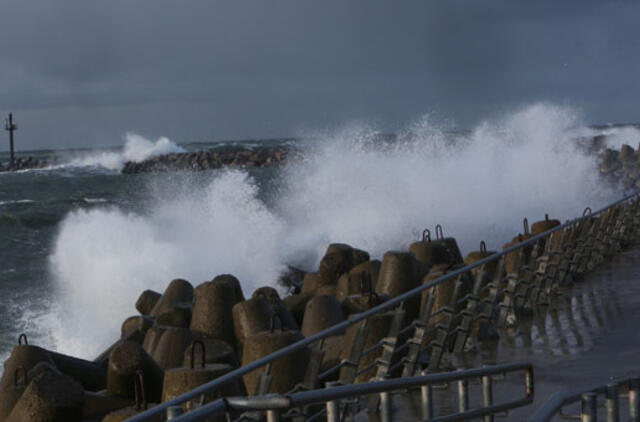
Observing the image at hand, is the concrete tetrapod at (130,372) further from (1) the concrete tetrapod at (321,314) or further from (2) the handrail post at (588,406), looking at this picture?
(2) the handrail post at (588,406)

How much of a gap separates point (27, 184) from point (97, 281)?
44.9m

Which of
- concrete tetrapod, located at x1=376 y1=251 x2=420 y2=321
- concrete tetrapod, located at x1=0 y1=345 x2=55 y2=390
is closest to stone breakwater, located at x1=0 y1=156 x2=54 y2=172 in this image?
concrete tetrapod, located at x1=376 y1=251 x2=420 y2=321

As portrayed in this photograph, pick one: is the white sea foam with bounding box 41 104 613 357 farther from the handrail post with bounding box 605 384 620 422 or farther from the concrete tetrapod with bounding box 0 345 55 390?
the handrail post with bounding box 605 384 620 422

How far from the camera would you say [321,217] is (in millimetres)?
25672

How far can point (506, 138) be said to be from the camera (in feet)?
95.1

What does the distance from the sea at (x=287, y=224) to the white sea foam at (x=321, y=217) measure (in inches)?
1.8

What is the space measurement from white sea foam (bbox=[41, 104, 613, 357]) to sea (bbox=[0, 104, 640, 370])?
1.8 inches

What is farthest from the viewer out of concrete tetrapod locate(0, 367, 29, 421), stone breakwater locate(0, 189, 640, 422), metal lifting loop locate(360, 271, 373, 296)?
metal lifting loop locate(360, 271, 373, 296)

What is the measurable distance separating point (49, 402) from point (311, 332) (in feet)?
7.50

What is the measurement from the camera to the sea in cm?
1825

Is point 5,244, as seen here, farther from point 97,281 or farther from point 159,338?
point 159,338

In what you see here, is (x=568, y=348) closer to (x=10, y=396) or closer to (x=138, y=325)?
(x=10, y=396)

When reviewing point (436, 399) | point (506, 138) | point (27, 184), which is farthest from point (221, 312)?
point (27, 184)

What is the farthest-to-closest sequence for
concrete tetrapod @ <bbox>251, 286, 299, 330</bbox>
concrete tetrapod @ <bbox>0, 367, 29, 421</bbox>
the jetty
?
concrete tetrapod @ <bbox>251, 286, 299, 330</bbox>
concrete tetrapod @ <bbox>0, 367, 29, 421</bbox>
the jetty
